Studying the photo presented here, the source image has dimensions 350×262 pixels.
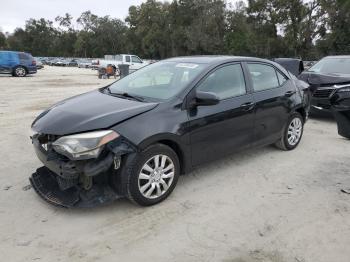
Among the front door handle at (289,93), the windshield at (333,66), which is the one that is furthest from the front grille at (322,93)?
the front door handle at (289,93)

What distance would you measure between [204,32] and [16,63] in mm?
36631

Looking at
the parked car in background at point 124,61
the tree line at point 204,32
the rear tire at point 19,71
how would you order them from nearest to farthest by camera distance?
the rear tire at point 19,71 < the parked car in background at point 124,61 < the tree line at point 204,32

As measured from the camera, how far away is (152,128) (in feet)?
12.5

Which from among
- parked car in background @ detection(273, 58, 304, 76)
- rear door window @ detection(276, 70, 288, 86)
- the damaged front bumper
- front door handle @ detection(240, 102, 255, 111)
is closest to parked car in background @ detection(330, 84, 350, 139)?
rear door window @ detection(276, 70, 288, 86)

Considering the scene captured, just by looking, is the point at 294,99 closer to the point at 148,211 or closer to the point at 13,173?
the point at 148,211

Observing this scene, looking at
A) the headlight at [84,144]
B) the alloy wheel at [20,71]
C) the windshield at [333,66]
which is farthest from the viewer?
the alloy wheel at [20,71]

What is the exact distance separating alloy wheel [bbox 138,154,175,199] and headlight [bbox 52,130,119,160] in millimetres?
518

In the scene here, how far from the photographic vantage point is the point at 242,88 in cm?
494

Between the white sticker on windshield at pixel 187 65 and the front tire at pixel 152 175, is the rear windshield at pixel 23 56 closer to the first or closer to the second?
the white sticker on windshield at pixel 187 65

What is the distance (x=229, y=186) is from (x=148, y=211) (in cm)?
119

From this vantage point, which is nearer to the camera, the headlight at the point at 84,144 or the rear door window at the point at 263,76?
the headlight at the point at 84,144

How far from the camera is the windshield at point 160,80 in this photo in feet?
14.4

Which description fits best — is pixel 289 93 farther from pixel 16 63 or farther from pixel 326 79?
pixel 16 63

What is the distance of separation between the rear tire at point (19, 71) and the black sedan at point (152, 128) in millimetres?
20590
